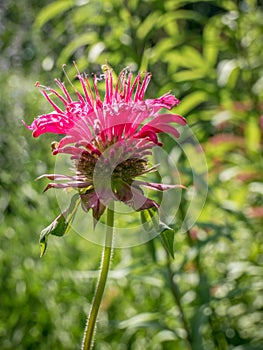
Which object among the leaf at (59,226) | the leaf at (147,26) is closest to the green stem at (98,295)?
the leaf at (59,226)

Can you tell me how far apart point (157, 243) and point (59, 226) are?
63 cm

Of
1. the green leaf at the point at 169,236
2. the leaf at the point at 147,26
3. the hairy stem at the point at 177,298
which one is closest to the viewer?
the green leaf at the point at 169,236

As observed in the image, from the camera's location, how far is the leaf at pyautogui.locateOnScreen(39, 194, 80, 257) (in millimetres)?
679

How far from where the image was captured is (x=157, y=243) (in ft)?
4.25

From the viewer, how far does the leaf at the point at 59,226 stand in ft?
2.23

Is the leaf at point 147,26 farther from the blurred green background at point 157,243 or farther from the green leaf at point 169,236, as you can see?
the green leaf at point 169,236

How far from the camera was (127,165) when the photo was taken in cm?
77

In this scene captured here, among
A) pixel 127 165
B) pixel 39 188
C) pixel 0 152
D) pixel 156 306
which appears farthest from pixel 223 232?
pixel 0 152

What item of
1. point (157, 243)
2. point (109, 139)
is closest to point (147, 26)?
point (157, 243)

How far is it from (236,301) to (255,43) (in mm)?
717

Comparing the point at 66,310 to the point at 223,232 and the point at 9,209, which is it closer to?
the point at 223,232

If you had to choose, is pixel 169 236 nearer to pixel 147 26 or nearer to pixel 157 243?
pixel 157 243

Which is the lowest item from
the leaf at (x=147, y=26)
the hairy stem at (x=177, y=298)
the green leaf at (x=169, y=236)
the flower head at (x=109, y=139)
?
the hairy stem at (x=177, y=298)

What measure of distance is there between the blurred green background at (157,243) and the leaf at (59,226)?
448mm
